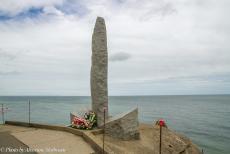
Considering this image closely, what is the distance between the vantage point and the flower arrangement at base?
36.3ft

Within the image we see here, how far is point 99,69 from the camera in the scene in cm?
1197

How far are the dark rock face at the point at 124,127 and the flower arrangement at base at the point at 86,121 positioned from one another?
38.7 inches

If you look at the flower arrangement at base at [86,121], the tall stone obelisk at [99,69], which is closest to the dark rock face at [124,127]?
the flower arrangement at base at [86,121]

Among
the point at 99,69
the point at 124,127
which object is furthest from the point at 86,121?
the point at 99,69

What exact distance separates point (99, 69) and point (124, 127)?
3107 millimetres

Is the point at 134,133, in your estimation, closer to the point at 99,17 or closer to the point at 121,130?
the point at 121,130

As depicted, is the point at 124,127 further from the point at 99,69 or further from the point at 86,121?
the point at 99,69

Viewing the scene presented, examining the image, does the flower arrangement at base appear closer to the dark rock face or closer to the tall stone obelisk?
the tall stone obelisk

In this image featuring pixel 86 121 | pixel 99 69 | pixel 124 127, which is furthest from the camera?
pixel 99 69

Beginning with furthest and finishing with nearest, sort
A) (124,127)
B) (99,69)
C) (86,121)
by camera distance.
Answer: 1. (99,69)
2. (86,121)
3. (124,127)

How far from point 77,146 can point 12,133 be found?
3.50m

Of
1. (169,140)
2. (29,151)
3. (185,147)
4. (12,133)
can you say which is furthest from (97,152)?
(185,147)

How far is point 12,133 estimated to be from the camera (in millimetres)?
10367

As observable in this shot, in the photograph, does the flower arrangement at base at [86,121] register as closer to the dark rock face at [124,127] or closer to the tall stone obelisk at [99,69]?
the tall stone obelisk at [99,69]
